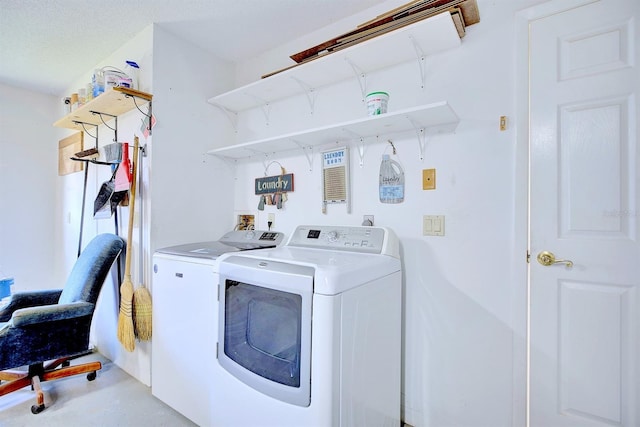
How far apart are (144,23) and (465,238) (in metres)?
2.38

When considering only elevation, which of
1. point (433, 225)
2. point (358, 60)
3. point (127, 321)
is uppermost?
point (358, 60)

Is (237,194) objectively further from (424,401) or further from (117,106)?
(424,401)

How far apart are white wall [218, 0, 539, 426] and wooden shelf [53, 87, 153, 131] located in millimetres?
1497

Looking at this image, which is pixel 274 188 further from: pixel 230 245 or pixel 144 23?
pixel 144 23

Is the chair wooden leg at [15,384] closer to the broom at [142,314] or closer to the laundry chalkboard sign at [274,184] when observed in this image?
the broom at [142,314]

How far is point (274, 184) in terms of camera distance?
2.23 m

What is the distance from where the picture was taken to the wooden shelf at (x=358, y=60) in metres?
1.47

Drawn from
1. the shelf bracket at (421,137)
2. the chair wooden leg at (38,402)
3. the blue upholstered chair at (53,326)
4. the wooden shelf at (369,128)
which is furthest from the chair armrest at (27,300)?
the shelf bracket at (421,137)

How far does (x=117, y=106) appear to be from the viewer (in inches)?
87.0

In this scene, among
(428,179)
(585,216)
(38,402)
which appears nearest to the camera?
(585,216)

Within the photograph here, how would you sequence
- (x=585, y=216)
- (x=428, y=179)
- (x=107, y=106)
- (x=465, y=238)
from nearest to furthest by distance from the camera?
(x=585, y=216), (x=465, y=238), (x=428, y=179), (x=107, y=106)

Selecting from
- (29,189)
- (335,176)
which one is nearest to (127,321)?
(335,176)

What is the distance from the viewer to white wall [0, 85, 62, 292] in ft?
9.82

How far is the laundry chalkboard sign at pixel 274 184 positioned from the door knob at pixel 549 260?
146 centimetres
